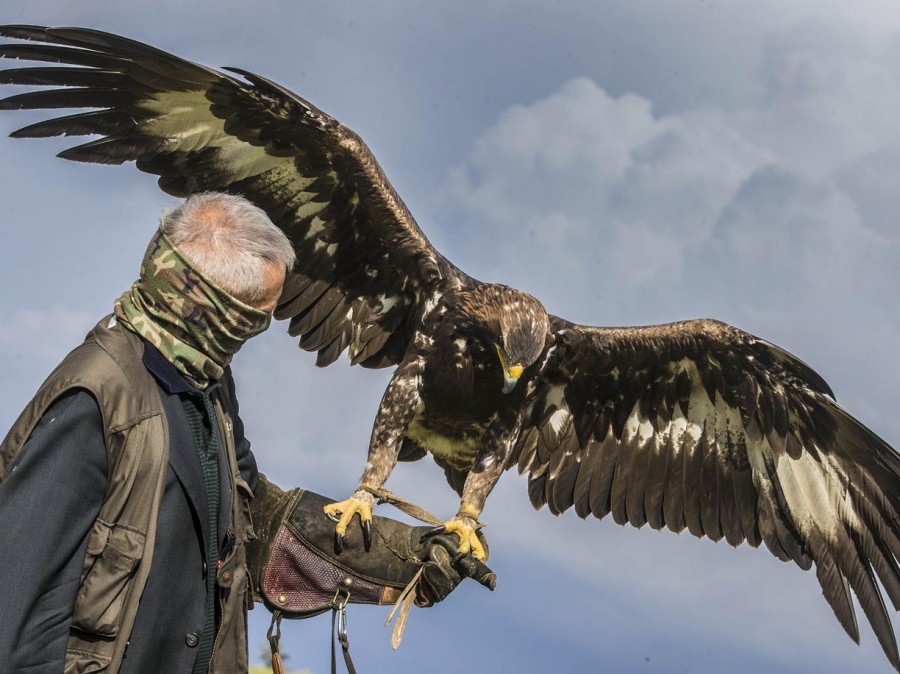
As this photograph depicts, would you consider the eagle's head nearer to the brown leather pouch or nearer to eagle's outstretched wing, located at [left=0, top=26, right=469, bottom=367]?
eagle's outstretched wing, located at [left=0, top=26, right=469, bottom=367]

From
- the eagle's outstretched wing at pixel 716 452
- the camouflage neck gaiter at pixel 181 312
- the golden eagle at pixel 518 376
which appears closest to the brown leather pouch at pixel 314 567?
the camouflage neck gaiter at pixel 181 312

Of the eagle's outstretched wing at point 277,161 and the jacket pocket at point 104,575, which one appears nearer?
the jacket pocket at point 104,575

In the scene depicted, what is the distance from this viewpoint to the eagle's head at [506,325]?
5.59 meters

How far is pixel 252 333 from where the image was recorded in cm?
260

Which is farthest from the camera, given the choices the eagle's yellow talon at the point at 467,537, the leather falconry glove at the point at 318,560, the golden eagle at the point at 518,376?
the golden eagle at the point at 518,376

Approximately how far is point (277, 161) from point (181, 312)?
3.37 m

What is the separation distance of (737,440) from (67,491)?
4.81 metres

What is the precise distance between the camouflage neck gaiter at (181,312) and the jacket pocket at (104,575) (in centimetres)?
42

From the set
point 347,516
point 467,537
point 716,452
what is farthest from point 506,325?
point 347,516

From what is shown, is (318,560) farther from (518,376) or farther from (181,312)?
(518,376)

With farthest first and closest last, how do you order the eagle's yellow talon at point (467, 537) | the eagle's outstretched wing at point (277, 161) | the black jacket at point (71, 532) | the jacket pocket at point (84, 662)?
the eagle's outstretched wing at point (277, 161) → the eagle's yellow talon at point (467, 537) → the jacket pocket at point (84, 662) → the black jacket at point (71, 532)

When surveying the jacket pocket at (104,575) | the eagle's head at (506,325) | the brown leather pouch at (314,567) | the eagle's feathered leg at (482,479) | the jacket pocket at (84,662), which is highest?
the eagle's head at (506,325)

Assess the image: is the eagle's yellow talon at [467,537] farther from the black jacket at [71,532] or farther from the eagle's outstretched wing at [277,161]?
the black jacket at [71,532]

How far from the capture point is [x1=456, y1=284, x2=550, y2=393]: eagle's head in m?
5.59
